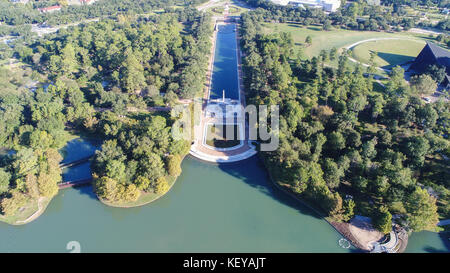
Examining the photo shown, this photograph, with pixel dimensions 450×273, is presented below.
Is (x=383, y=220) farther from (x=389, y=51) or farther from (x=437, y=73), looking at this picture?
(x=389, y=51)

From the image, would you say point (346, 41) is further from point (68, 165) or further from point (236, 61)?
point (68, 165)

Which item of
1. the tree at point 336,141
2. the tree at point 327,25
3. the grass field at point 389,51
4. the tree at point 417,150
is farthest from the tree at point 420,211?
the tree at point 327,25

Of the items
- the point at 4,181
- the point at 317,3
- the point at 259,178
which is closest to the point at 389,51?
the point at 317,3

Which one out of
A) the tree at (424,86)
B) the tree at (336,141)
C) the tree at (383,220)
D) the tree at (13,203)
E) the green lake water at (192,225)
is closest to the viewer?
the tree at (383,220)

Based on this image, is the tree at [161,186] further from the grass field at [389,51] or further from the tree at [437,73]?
the grass field at [389,51]

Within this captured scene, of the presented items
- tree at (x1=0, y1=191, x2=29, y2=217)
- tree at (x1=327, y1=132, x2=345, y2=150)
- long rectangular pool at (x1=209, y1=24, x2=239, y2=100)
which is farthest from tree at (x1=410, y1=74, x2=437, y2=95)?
tree at (x1=0, y1=191, x2=29, y2=217)

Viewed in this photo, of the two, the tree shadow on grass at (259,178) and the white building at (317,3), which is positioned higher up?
the white building at (317,3)

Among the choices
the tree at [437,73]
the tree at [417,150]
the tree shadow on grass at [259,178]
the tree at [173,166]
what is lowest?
the tree shadow on grass at [259,178]
